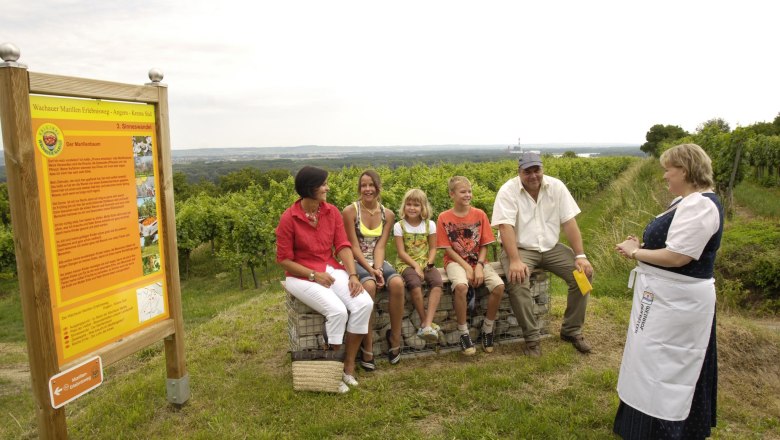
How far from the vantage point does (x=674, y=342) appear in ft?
9.48

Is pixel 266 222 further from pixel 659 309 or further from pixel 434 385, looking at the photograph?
pixel 659 309

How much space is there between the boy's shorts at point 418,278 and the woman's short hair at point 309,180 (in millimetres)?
1106

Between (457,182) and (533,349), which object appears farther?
(457,182)

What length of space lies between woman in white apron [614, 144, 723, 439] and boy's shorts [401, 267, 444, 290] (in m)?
1.77

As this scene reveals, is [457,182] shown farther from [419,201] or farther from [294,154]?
[294,154]

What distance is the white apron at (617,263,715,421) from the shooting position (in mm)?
2871

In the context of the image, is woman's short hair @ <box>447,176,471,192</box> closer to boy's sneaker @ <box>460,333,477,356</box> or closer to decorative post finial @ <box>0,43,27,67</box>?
boy's sneaker @ <box>460,333,477,356</box>

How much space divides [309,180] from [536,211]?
2.06 m

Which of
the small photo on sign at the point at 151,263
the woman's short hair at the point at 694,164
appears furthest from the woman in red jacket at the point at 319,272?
the woman's short hair at the point at 694,164

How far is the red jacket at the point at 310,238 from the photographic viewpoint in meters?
4.08

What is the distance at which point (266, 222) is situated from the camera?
12.2 metres

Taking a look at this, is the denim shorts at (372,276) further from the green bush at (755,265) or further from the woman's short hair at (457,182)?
the green bush at (755,265)

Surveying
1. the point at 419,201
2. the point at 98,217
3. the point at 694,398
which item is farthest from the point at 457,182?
the point at 98,217

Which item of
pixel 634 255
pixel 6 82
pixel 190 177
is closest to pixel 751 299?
pixel 634 255
